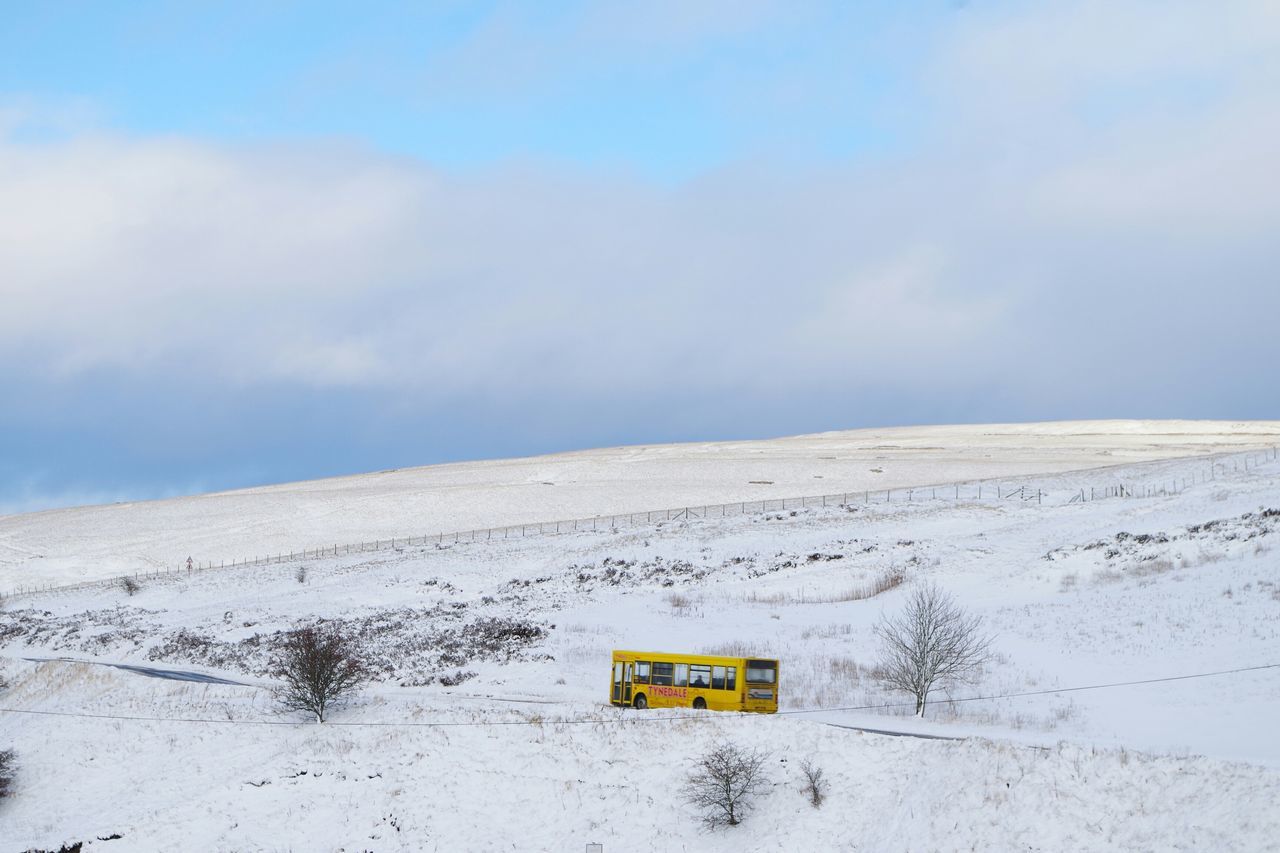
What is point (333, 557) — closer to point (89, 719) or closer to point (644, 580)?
point (644, 580)

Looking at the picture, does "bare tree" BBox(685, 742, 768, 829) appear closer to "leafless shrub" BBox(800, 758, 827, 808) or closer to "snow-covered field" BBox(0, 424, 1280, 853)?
"snow-covered field" BBox(0, 424, 1280, 853)

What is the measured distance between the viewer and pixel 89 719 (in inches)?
1789

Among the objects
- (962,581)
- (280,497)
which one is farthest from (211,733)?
(280,497)

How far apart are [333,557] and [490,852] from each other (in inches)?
2222

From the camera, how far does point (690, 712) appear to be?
35781 mm

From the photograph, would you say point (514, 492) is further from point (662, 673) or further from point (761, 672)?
point (761, 672)

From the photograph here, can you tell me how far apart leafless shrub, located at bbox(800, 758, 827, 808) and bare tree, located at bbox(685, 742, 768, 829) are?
125 centimetres

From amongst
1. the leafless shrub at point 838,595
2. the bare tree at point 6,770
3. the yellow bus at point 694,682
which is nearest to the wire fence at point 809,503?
the leafless shrub at point 838,595

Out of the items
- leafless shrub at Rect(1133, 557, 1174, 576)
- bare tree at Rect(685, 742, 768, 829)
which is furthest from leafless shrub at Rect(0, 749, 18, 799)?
leafless shrub at Rect(1133, 557, 1174, 576)

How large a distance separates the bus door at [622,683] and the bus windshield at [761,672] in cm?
398

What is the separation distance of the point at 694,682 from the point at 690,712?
1619mm

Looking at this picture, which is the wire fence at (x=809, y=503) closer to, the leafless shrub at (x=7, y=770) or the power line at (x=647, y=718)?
the leafless shrub at (x=7, y=770)

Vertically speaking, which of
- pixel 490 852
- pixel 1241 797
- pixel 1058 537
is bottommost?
pixel 490 852

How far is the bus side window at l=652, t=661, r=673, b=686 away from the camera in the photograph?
37.7 m
